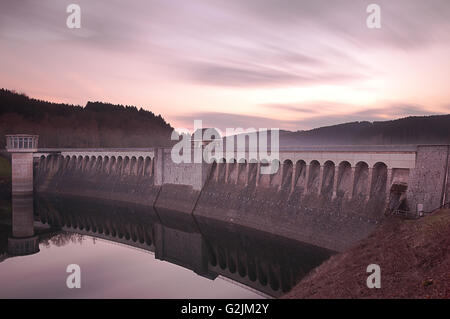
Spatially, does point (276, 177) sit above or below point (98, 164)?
below

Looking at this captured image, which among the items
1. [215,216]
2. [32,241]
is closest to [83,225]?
[32,241]

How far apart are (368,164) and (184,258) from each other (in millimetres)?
18696

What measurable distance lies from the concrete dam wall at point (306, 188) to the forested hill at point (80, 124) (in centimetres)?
6737

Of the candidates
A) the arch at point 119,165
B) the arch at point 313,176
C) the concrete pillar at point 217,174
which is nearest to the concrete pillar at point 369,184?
the arch at point 313,176

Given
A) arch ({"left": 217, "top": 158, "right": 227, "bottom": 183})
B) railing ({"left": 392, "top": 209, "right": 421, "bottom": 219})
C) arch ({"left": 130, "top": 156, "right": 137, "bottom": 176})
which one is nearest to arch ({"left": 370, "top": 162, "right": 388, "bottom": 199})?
railing ({"left": 392, "top": 209, "right": 421, "bottom": 219})

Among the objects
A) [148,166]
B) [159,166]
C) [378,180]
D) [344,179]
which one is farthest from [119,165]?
[378,180]

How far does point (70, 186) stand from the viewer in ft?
222

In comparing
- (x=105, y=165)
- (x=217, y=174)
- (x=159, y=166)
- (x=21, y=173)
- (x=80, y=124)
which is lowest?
(x=21, y=173)

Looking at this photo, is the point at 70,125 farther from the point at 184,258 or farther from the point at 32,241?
the point at 184,258

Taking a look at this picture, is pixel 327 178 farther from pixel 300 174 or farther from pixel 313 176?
pixel 300 174

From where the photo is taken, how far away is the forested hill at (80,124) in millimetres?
112250

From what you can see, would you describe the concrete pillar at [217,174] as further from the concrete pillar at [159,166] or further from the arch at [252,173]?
the concrete pillar at [159,166]

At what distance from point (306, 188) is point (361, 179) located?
5531 mm

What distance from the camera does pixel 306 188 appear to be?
33344 mm
